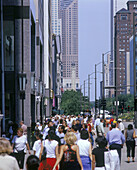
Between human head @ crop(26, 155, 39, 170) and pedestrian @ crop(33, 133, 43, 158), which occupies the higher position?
human head @ crop(26, 155, 39, 170)

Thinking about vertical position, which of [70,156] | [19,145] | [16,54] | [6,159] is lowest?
[19,145]

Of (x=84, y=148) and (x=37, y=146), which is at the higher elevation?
(x=84, y=148)

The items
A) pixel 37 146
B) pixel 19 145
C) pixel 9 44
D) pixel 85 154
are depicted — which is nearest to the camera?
pixel 85 154

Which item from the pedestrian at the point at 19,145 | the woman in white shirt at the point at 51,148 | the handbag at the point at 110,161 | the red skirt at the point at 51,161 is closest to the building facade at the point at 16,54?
the pedestrian at the point at 19,145

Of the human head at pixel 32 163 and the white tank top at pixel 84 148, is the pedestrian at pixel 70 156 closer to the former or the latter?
the white tank top at pixel 84 148

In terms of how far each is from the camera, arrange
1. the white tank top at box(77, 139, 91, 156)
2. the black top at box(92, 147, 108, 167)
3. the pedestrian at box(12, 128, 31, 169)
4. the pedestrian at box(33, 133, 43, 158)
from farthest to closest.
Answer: the pedestrian at box(12, 128, 31, 169)
the pedestrian at box(33, 133, 43, 158)
the white tank top at box(77, 139, 91, 156)
the black top at box(92, 147, 108, 167)

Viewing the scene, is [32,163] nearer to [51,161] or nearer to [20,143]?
[51,161]

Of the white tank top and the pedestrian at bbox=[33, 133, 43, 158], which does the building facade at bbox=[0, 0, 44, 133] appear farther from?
the white tank top

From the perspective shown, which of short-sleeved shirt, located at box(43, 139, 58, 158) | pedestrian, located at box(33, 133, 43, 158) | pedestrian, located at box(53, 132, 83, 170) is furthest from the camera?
pedestrian, located at box(33, 133, 43, 158)

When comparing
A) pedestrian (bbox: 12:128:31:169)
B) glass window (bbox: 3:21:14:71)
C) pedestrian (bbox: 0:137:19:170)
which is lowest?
pedestrian (bbox: 12:128:31:169)

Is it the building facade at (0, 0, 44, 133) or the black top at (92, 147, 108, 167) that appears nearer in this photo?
the black top at (92, 147, 108, 167)

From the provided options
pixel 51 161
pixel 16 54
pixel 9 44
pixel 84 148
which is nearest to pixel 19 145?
pixel 51 161

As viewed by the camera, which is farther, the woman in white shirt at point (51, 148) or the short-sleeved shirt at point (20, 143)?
the short-sleeved shirt at point (20, 143)

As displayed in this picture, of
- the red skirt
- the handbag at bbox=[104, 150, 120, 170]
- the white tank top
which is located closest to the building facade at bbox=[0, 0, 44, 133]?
the red skirt
